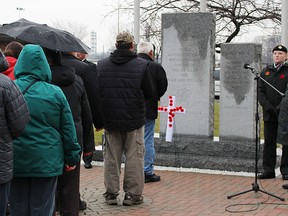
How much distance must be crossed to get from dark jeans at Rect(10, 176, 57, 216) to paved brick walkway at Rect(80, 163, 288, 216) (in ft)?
6.77

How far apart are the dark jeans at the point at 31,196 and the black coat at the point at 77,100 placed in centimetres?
109

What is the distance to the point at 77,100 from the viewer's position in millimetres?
5703

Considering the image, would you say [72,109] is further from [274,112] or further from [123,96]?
[274,112]

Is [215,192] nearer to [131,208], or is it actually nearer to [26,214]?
[131,208]

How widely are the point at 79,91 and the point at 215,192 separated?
302 centimetres

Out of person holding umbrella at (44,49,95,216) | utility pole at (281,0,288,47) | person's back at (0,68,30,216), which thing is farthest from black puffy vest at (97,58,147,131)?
utility pole at (281,0,288,47)

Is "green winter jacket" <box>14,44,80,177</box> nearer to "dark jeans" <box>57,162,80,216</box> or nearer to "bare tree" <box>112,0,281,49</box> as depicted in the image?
"dark jeans" <box>57,162,80,216</box>

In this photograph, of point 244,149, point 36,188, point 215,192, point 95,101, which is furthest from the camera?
point 244,149

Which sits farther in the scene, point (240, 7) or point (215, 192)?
point (240, 7)

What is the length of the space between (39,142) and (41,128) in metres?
0.11

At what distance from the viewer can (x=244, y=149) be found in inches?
375

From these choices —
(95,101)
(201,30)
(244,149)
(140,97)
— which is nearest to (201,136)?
(244,149)

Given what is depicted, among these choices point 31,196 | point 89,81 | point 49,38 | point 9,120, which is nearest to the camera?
point 9,120

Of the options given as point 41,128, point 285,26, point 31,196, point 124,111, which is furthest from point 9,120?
point 285,26
